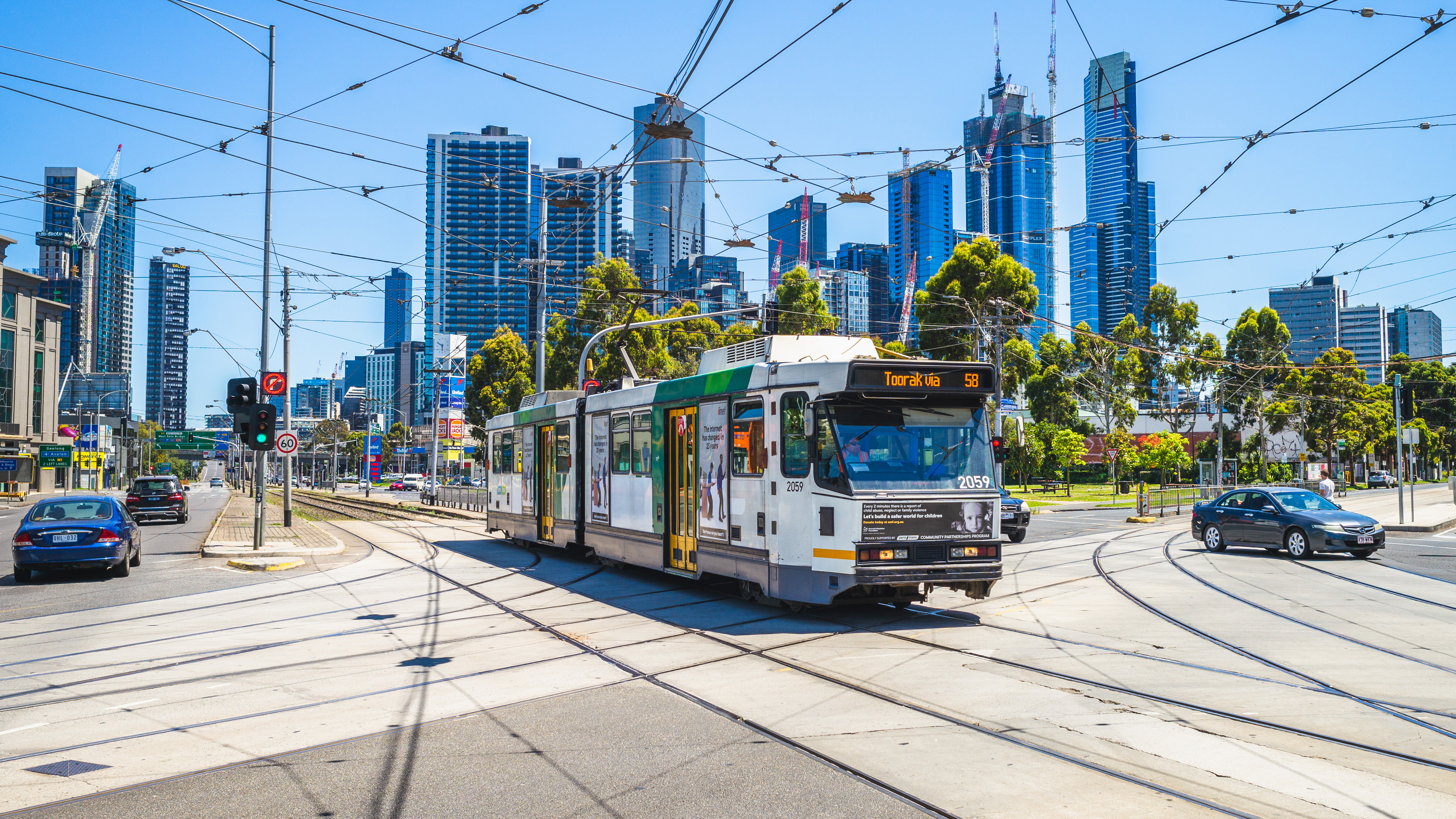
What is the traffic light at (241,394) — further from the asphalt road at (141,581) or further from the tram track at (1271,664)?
the tram track at (1271,664)

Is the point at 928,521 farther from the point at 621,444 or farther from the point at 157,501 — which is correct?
the point at 157,501

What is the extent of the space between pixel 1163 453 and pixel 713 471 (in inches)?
1623

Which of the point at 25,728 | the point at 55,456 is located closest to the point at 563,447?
the point at 25,728

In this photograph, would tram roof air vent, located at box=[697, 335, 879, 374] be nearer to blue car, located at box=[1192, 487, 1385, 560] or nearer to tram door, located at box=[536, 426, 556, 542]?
tram door, located at box=[536, 426, 556, 542]

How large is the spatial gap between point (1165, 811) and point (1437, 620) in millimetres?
9136

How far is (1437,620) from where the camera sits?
39.8ft

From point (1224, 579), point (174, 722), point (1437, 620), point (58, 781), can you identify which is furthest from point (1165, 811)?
point (1224, 579)

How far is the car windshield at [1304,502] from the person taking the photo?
21.3 metres

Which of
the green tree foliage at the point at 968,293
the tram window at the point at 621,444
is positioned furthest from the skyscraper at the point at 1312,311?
the tram window at the point at 621,444

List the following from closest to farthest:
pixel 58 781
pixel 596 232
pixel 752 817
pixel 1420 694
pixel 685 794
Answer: pixel 752 817, pixel 685 794, pixel 58 781, pixel 1420 694, pixel 596 232

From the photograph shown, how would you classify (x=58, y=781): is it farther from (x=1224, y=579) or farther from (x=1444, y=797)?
(x=1224, y=579)

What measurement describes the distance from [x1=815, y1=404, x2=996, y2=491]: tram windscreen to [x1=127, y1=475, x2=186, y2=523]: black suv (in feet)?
110

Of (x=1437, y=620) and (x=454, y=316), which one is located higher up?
(x=454, y=316)

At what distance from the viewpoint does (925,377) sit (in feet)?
40.4
